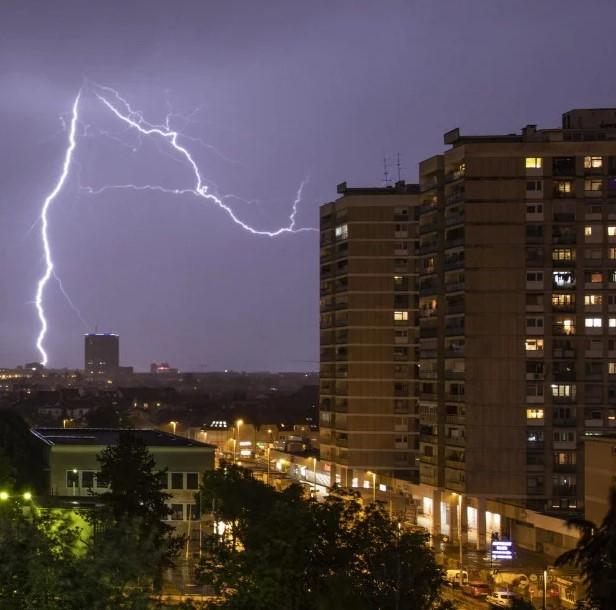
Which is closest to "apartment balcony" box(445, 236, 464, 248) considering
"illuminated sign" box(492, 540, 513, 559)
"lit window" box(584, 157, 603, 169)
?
"lit window" box(584, 157, 603, 169)

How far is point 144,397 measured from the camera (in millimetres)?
170875

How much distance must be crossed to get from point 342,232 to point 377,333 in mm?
5216

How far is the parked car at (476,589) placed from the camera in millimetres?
35094

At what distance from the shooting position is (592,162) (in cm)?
4544

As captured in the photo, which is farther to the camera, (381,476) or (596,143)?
(381,476)

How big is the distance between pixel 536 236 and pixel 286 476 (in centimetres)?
2765

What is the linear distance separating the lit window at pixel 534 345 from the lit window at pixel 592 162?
265 inches

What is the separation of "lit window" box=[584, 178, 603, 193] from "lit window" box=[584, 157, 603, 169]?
1.58 feet

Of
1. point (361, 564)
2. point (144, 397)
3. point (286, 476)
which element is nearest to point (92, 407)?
point (144, 397)

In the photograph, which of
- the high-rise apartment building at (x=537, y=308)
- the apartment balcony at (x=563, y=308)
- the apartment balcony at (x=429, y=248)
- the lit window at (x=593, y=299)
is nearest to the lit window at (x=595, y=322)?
the high-rise apartment building at (x=537, y=308)

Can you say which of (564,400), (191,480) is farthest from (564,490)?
(191,480)

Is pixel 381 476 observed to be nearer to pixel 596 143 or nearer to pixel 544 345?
pixel 544 345

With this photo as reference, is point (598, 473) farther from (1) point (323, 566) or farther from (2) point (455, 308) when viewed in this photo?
(1) point (323, 566)

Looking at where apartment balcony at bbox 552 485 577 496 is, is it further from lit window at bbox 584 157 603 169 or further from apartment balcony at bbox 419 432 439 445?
lit window at bbox 584 157 603 169
